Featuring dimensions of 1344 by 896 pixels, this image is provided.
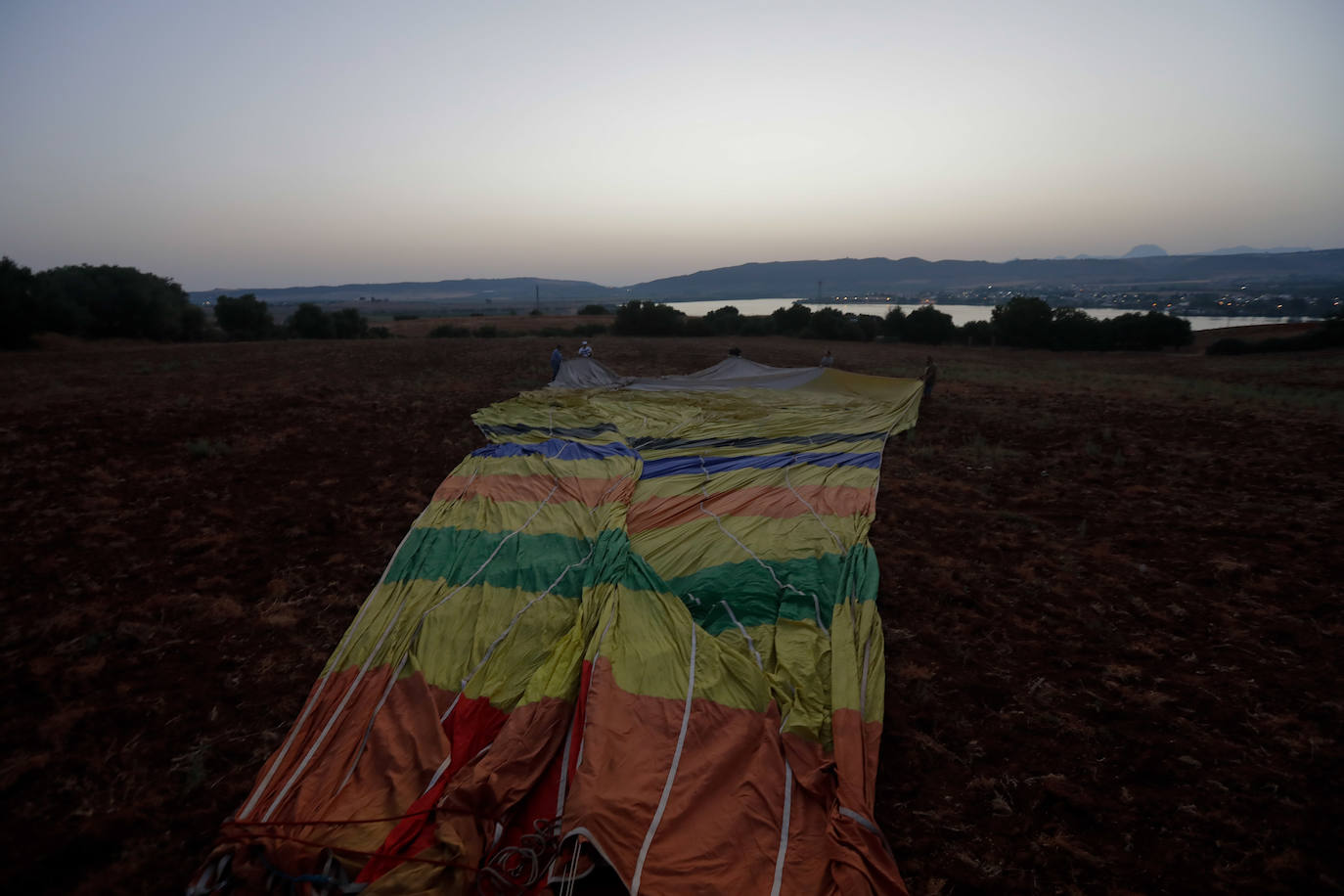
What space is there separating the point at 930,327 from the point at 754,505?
26.9 meters

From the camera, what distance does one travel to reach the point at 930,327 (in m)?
29.3

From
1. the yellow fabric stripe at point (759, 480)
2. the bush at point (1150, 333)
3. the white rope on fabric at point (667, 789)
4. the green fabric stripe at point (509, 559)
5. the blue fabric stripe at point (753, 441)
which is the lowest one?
the white rope on fabric at point (667, 789)

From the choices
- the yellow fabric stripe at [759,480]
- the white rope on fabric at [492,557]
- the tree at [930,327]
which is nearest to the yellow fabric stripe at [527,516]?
the white rope on fabric at [492,557]

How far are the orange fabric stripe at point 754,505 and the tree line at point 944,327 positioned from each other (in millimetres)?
25009

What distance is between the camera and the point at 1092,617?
423 centimetres

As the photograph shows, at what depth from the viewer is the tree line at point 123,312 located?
59.8ft

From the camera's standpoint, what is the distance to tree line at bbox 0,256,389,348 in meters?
18.2

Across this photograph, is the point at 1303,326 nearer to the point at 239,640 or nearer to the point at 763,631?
the point at 763,631

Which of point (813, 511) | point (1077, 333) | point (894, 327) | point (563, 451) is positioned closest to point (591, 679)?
point (813, 511)

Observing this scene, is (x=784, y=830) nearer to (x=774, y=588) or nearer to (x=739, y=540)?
(x=774, y=588)

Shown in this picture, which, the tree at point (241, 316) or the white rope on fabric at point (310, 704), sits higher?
the tree at point (241, 316)

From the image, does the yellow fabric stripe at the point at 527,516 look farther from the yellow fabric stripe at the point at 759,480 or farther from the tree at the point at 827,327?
the tree at the point at 827,327

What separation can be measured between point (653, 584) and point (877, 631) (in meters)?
1.56

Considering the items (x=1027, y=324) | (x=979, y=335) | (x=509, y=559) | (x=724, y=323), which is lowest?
(x=509, y=559)
